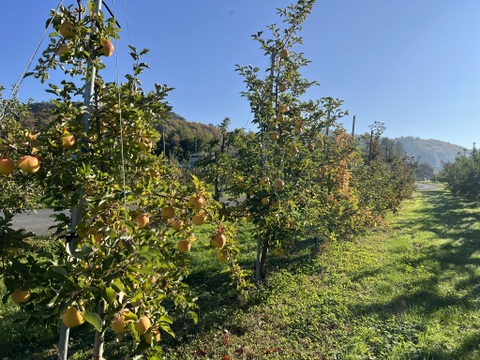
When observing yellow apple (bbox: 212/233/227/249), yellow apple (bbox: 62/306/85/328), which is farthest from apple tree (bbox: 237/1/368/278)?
yellow apple (bbox: 62/306/85/328)

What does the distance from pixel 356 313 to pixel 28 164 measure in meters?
4.53

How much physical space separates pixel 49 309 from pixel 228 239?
1479 mm

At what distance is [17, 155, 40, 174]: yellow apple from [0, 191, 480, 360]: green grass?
236cm

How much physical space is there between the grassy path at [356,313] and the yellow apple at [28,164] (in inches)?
104

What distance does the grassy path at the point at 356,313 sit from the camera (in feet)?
12.2

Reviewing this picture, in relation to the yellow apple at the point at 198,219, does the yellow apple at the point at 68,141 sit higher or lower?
higher

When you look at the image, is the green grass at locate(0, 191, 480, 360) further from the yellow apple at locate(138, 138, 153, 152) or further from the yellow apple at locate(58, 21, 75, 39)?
the yellow apple at locate(58, 21, 75, 39)

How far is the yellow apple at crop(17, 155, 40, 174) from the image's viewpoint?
1.80m

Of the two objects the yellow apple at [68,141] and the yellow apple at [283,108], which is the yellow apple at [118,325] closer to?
the yellow apple at [68,141]

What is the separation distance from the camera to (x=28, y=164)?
1810 mm

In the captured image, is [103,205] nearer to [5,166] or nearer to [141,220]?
[141,220]

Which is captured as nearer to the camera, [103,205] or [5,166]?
[5,166]

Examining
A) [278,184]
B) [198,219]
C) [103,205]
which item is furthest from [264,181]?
[103,205]

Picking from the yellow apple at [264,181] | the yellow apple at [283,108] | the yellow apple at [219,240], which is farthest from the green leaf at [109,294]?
the yellow apple at [283,108]
